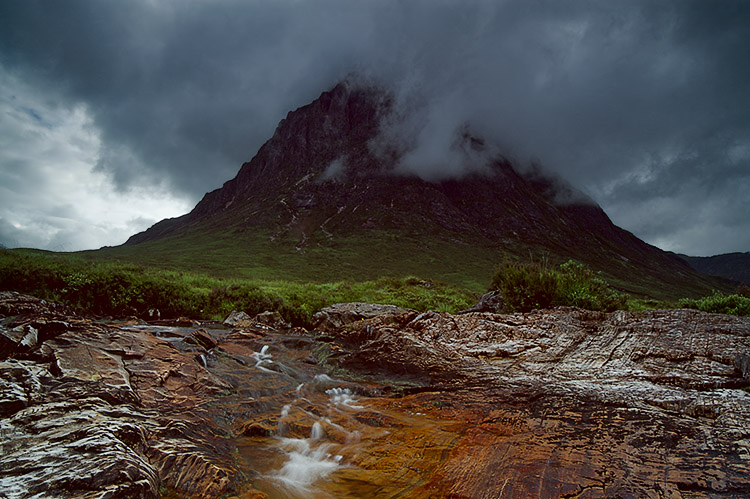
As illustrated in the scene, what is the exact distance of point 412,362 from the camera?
857cm

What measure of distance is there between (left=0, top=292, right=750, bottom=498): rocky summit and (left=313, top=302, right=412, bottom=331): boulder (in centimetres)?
626

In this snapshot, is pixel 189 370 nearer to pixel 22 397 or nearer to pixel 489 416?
pixel 22 397

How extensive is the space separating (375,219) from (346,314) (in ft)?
349

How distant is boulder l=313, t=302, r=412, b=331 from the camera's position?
1594 centimetres

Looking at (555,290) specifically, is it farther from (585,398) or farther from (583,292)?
(585,398)

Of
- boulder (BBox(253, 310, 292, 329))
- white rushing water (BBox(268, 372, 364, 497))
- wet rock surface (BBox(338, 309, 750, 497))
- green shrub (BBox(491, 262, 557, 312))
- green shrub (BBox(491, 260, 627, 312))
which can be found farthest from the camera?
boulder (BBox(253, 310, 292, 329))

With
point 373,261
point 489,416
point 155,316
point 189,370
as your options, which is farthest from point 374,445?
point 373,261

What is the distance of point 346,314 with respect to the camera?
53.5 ft

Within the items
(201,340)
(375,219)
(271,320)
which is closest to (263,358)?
(201,340)

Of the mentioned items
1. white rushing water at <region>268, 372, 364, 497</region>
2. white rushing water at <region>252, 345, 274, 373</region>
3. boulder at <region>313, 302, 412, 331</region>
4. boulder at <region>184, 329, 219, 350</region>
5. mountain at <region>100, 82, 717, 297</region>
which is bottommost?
white rushing water at <region>268, 372, 364, 497</region>

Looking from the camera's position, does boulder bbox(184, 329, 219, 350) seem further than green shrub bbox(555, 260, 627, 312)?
No

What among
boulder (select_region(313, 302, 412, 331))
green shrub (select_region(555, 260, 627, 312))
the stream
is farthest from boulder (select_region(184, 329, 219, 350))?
green shrub (select_region(555, 260, 627, 312))

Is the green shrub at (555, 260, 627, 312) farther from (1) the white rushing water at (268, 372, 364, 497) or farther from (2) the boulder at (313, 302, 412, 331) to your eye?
(1) the white rushing water at (268, 372, 364, 497)

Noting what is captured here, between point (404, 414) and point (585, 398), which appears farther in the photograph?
point (404, 414)
